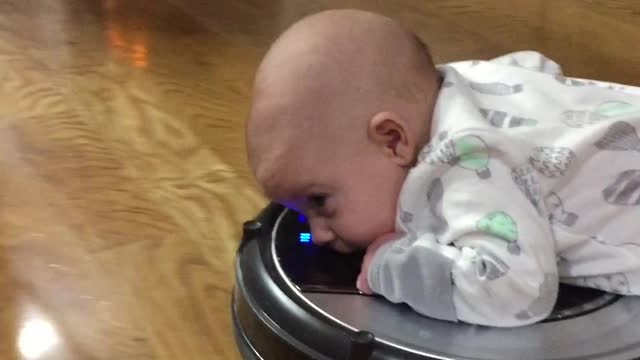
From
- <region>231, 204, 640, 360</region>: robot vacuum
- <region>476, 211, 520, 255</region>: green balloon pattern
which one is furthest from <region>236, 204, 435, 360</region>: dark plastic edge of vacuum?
<region>476, 211, 520, 255</region>: green balloon pattern

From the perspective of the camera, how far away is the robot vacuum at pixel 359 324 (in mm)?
842

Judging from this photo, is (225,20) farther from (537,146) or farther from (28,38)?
(537,146)

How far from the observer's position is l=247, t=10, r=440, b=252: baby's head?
2.97 feet

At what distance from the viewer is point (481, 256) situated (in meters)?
0.84

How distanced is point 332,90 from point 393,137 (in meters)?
0.07

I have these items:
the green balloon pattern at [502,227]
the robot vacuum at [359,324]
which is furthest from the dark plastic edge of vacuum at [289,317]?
the green balloon pattern at [502,227]

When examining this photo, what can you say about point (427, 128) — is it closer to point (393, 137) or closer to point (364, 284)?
point (393, 137)

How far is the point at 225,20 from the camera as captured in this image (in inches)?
69.5

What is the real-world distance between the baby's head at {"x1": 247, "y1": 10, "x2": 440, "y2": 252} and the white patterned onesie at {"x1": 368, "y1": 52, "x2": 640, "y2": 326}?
23 millimetres

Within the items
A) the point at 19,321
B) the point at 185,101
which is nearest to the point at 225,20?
the point at 185,101

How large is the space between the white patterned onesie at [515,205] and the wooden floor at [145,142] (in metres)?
0.27

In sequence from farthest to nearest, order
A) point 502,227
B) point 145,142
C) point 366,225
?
1. point 145,142
2. point 366,225
3. point 502,227

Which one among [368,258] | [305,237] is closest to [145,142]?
[305,237]

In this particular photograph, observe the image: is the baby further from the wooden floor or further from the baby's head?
the wooden floor
